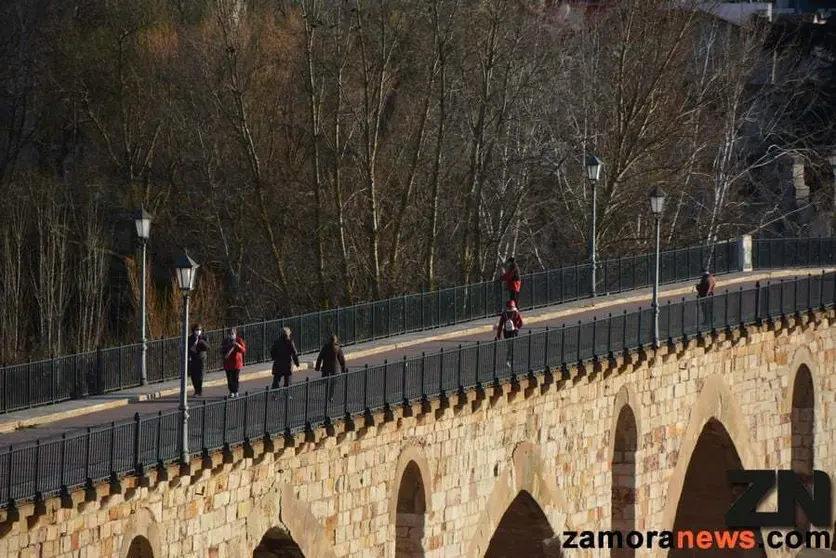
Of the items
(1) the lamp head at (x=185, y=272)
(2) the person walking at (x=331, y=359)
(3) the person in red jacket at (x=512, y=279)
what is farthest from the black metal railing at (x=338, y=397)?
(3) the person in red jacket at (x=512, y=279)

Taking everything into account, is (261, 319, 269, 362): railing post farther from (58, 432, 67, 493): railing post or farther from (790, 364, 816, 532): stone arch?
(790, 364, 816, 532): stone arch

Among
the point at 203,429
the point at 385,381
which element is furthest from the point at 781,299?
the point at 203,429

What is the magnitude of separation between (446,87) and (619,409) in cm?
2159

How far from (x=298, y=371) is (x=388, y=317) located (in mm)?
5146

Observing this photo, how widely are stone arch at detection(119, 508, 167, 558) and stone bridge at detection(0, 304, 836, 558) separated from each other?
28 mm

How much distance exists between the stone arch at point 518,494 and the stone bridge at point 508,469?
0.13 ft

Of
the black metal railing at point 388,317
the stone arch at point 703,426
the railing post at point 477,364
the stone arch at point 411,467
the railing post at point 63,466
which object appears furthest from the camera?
the stone arch at point 703,426

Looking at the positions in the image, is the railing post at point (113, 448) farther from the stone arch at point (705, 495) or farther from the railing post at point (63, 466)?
the stone arch at point (705, 495)

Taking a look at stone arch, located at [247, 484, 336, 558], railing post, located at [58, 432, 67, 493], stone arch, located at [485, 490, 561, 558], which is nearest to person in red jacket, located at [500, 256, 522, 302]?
stone arch, located at [485, 490, 561, 558]

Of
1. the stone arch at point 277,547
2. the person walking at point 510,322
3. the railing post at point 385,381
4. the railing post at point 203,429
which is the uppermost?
the person walking at point 510,322

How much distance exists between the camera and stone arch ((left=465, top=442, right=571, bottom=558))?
3691 cm

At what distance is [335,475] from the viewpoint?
32.1m

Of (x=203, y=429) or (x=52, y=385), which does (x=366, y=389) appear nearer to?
(x=203, y=429)

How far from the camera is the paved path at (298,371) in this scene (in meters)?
31.4
